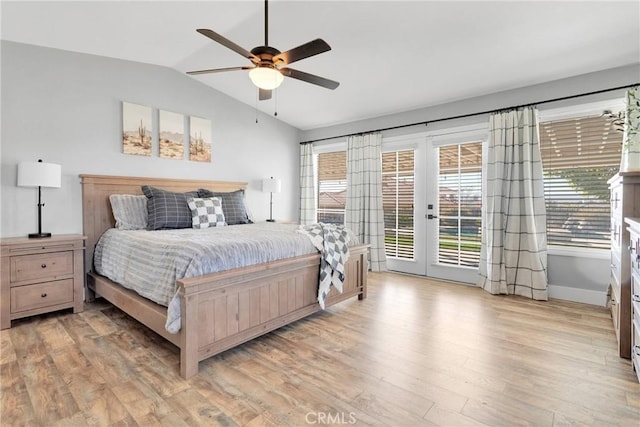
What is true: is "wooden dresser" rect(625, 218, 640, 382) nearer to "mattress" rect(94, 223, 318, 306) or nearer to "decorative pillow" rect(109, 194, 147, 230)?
"mattress" rect(94, 223, 318, 306)

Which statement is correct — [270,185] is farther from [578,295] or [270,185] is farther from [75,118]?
[578,295]

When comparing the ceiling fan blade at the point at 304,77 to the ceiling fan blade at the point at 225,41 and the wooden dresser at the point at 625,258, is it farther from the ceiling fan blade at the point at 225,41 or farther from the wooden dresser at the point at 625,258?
the wooden dresser at the point at 625,258

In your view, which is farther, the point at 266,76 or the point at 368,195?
the point at 368,195

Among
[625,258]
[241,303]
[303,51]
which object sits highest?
[303,51]

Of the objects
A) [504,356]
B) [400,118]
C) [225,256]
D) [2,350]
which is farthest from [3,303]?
[400,118]

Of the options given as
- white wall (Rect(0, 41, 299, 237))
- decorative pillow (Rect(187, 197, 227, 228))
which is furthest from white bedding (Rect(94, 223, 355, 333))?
white wall (Rect(0, 41, 299, 237))

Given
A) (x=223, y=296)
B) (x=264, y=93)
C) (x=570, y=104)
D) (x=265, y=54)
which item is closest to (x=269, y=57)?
(x=265, y=54)

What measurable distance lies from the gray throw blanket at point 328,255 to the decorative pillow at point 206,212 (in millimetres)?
1168

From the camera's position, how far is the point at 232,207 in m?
4.05

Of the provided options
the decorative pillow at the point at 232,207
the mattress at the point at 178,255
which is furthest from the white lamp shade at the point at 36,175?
the decorative pillow at the point at 232,207

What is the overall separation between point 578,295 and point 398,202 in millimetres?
2331

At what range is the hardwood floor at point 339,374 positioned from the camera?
1.60 meters

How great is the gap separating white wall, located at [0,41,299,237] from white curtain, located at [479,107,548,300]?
3676 millimetres

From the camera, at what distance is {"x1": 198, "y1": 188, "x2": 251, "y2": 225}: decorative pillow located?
3.98 meters
